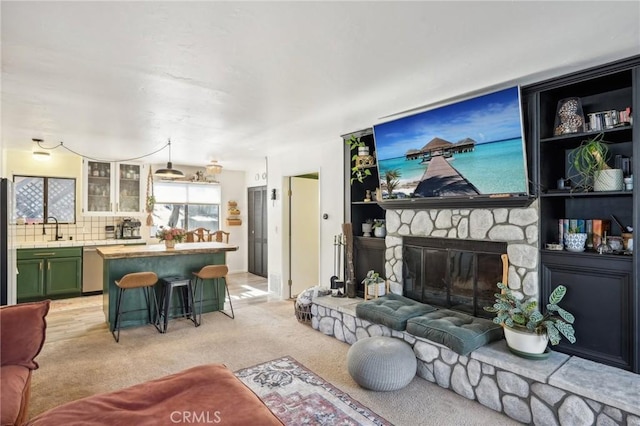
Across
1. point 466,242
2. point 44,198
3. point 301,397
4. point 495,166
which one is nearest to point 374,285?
point 466,242

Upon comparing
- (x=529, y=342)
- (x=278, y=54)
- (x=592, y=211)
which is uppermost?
(x=278, y=54)

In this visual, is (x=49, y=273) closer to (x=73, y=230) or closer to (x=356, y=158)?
(x=73, y=230)

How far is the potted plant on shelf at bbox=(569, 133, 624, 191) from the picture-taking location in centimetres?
252

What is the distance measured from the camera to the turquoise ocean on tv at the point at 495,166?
2842mm

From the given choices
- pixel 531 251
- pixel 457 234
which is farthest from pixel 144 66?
pixel 531 251

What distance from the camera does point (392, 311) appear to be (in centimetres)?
336

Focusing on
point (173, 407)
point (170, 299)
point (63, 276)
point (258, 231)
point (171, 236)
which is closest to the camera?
point (173, 407)

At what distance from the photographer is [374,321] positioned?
338 centimetres

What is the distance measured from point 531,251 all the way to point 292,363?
7.69 ft

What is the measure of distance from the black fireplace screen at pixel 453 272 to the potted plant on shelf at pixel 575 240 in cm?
48

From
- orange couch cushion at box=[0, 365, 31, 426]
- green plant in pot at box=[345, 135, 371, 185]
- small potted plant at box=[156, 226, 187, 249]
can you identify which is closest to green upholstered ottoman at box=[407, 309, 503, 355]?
green plant in pot at box=[345, 135, 371, 185]

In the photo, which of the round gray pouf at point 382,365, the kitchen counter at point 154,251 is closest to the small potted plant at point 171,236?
the kitchen counter at point 154,251

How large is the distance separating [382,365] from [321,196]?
2.81m

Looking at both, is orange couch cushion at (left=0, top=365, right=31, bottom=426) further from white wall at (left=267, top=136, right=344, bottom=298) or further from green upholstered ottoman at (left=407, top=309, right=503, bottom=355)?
white wall at (left=267, top=136, right=344, bottom=298)
